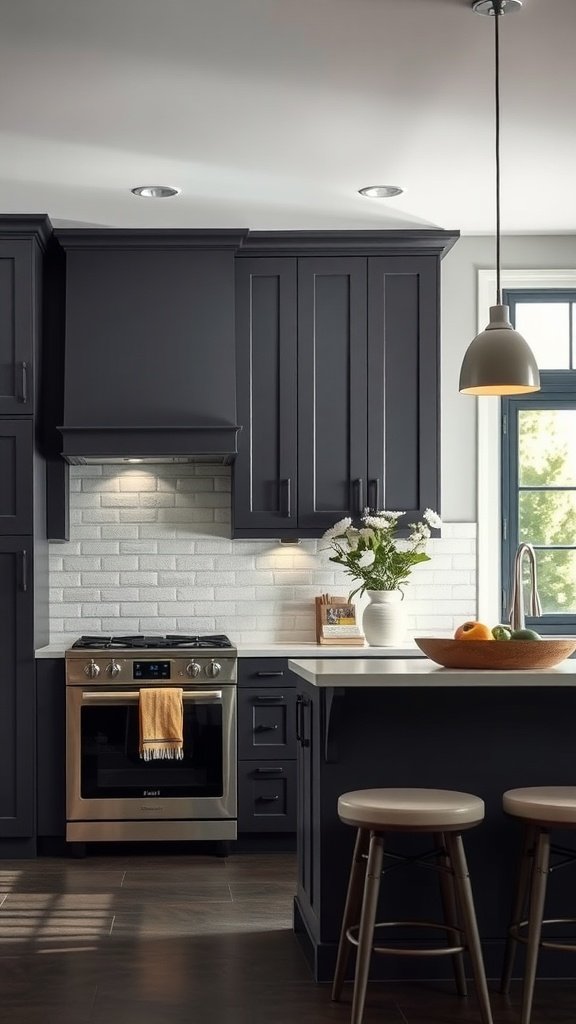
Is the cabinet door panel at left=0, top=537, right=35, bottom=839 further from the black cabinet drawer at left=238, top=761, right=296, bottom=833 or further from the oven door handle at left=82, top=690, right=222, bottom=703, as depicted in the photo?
the black cabinet drawer at left=238, top=761, right=296, bottom=833

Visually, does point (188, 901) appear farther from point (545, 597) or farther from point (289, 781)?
point (545, 597)

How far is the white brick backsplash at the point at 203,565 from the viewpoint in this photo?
6.06m

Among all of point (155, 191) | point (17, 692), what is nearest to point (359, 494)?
point (155, 191)

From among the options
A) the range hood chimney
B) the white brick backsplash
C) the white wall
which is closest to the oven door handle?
the white brick backsplash

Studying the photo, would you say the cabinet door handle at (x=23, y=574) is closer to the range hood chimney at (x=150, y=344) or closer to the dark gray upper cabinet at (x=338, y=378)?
the range hood chimney at (x=150, y=344)

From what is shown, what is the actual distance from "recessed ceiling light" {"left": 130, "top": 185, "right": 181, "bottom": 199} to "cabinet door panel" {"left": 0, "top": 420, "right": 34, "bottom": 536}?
1124mm

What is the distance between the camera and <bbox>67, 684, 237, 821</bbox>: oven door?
17.7ft

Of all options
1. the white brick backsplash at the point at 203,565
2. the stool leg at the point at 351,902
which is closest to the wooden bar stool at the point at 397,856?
the stool leg at the point at 351,902

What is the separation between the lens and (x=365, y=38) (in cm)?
369

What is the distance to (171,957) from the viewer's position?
153 inches

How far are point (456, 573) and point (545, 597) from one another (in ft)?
1.53

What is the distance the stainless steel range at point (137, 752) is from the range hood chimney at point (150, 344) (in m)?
0.95

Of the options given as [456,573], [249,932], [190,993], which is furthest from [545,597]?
[190,993]

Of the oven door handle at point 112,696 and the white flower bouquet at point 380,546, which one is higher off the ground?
the white flower bouquet at point 380,546
